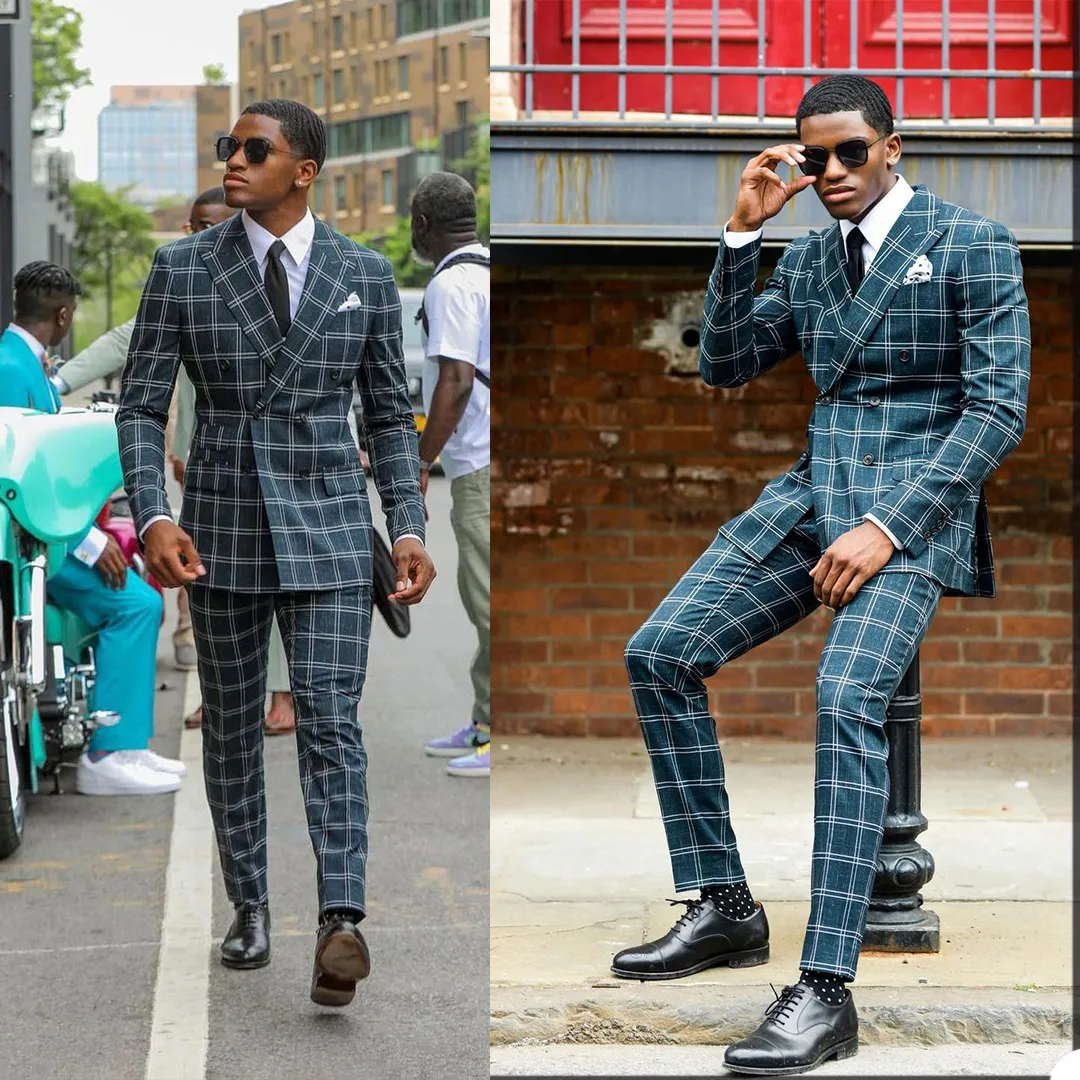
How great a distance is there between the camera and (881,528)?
12.8 ft

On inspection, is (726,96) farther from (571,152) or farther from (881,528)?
(881,528)

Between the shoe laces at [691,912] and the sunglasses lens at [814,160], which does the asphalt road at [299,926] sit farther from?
the sunglasses lens at [814,160]

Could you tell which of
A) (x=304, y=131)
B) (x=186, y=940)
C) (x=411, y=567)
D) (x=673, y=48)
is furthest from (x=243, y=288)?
(x=673, y=48)

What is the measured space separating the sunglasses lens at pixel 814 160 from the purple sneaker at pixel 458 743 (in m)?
1.70

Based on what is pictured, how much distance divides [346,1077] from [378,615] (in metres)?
1.04

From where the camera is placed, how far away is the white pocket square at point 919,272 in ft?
13.0

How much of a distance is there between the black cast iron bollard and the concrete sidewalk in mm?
63

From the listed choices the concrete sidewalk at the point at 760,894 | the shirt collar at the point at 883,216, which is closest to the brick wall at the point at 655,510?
the concrete sidewalk at the point at 760,894

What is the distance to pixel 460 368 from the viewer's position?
3.99 meters

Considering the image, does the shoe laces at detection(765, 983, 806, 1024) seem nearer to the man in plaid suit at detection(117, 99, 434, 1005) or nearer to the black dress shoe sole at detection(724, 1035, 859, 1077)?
the black dress shoe sole at detection(724, 1035, 859, 1077)

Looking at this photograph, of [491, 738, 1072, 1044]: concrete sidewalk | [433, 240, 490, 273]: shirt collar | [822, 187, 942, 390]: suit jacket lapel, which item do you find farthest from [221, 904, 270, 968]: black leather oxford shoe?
[822, 187, 942, 390]: suit jacket lapel

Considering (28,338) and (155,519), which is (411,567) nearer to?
(155,519)

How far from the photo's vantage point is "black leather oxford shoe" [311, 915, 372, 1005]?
12.6ft

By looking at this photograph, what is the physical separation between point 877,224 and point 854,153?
0.54ft
